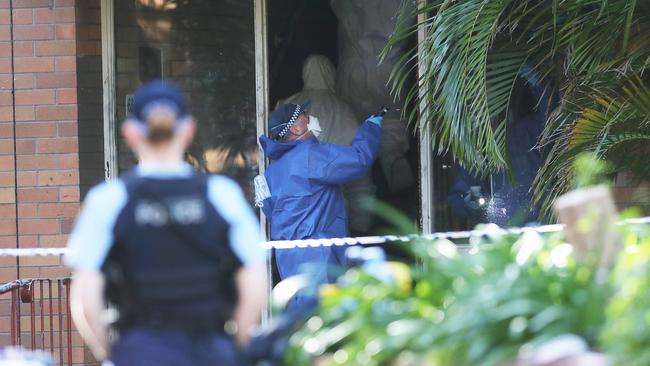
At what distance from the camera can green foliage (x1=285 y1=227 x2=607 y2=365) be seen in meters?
3.48

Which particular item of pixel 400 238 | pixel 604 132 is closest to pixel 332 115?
pixel 604 132

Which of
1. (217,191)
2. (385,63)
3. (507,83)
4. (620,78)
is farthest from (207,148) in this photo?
(217,191)

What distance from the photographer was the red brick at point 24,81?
768cm

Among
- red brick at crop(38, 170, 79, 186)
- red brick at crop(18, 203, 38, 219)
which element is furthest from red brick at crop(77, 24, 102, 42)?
red brick at crop(18, 203, 38, 219)

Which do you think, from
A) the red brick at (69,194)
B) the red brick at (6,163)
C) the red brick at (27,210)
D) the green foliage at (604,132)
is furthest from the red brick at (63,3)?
the green foliage at (604,132)

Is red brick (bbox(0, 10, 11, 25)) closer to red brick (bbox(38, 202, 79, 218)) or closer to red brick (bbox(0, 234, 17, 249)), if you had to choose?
red brick (bbox(38, 202, 79, 218))

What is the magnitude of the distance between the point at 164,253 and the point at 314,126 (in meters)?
4.41

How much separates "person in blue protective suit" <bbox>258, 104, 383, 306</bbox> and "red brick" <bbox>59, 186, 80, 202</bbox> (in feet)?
3.82

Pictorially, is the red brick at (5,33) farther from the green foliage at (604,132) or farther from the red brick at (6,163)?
the green foliage at (604,132)

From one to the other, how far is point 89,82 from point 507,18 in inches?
109

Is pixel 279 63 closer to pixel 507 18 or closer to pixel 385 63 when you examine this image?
pixel 385 63

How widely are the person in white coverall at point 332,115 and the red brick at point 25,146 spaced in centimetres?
165

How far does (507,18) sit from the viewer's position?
6.71 metres

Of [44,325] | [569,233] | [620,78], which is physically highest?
[620,78]
